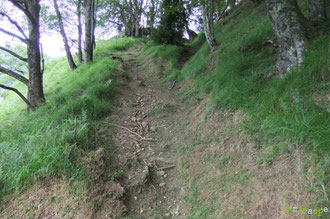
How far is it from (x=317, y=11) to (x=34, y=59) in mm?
7507

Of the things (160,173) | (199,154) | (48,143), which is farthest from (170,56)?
(48,143)

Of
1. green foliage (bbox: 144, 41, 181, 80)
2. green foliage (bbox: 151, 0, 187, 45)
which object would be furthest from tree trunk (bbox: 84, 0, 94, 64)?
green foliage (bbox: 151, 0, 187, 45)

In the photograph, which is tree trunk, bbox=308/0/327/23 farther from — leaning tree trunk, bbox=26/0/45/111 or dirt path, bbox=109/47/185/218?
leaning tree trunk, bbox=26/0/45/111

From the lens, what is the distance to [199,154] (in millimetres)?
3432

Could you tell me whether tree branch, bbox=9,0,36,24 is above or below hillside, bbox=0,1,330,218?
above

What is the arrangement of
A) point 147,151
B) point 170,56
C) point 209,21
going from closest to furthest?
point 147,151 → point 209,21 → point 170,56

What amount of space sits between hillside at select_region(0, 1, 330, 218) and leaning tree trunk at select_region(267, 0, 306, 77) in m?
0.22

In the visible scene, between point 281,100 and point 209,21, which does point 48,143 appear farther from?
point 209,21

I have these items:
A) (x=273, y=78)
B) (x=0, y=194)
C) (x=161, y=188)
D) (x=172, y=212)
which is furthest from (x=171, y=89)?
(x=0, y=194)

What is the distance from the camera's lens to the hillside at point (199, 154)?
7.15 ft

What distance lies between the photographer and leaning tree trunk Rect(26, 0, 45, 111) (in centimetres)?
530

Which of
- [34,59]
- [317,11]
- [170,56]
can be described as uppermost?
[170,56]

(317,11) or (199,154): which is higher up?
(317,11)

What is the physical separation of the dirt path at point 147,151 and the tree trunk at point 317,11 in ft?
12.4
